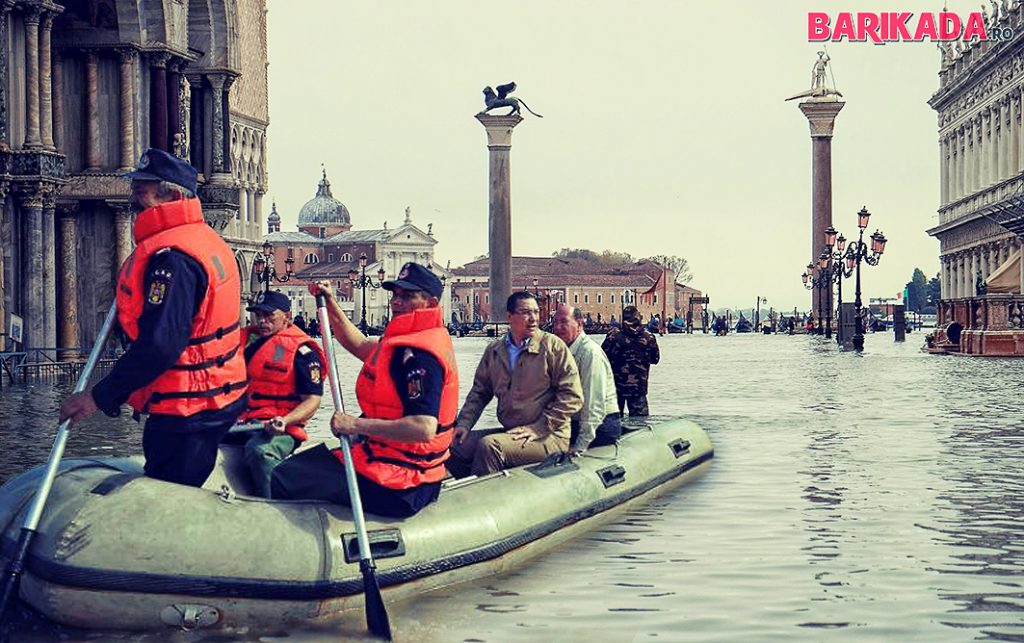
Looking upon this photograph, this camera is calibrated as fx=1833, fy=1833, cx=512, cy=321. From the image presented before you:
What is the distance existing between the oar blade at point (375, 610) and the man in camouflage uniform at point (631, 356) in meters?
11.5

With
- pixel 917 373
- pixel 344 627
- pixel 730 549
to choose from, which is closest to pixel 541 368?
pixel 730 549

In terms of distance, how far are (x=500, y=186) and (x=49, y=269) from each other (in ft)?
169

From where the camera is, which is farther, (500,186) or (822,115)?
(822,115)

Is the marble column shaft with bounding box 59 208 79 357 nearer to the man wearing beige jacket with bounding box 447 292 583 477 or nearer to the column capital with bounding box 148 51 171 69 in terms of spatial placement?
the column capital with bounding box 148 51 171 69

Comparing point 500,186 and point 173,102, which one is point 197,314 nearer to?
point 173,102

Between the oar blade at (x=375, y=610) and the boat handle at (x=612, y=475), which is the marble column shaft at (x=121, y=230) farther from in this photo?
the oar blade at (x=375, y=610)

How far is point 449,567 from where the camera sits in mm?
9820

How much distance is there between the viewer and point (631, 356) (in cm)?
2081

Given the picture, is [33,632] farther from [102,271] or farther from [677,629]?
[102,271]

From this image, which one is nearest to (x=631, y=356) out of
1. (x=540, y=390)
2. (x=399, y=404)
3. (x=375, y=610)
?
(x=540, y=390)

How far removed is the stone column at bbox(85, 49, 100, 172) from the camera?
36.6 m

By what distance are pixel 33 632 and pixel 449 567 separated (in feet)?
7.32

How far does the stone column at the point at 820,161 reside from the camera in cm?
10775

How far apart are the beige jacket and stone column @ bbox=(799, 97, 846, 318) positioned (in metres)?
91.4
